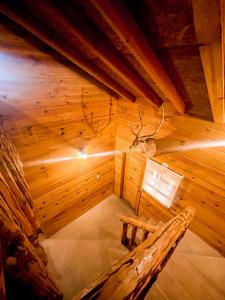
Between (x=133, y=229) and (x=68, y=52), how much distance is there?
3.12m

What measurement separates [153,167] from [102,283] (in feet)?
8.02

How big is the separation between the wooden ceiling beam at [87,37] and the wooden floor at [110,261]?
272 cm

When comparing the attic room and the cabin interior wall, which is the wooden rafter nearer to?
the attic room

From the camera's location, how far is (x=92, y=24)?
157cm

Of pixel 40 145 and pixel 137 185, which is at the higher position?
pixel 40 145

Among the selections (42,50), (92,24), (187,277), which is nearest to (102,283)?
(187,277)

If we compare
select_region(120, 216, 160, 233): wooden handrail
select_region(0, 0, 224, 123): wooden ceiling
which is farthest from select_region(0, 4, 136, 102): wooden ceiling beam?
select_region(120, 216, 160, 233): wooden handrail

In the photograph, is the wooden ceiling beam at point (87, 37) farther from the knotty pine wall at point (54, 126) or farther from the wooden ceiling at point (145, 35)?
the knotty pine wall at point (54, 126)

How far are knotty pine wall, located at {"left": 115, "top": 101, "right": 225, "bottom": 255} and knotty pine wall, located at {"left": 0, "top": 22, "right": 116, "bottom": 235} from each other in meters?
1.01

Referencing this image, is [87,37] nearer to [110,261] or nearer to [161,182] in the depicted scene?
[161,182]

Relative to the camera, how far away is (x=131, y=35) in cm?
133

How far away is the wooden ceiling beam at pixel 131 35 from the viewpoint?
3.60ft

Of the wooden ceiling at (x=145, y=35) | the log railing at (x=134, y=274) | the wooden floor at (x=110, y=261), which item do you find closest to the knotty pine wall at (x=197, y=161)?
the wooden floor at (x=110, y=261)

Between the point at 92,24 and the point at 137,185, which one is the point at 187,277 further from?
the point at 92,24
